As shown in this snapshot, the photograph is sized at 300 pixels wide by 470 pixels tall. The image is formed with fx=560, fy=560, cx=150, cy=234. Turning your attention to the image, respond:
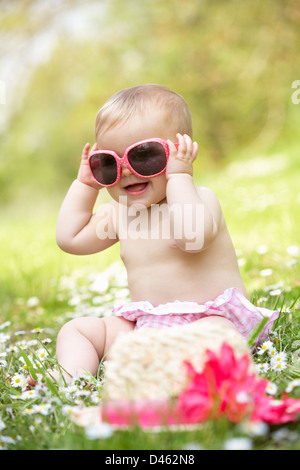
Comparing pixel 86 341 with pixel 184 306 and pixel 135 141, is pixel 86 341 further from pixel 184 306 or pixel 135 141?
pixel 135 141

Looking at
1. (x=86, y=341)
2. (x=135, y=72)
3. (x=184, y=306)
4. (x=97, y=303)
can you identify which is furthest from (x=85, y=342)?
(x=135, y=72)

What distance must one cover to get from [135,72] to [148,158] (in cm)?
1203

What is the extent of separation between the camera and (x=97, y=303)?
3.42 meters

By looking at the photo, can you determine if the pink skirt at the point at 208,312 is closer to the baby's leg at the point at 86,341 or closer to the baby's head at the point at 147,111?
the baby's leg at the point at 86,341

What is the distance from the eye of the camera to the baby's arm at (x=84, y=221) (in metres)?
2.44

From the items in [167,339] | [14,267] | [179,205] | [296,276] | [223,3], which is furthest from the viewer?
[223,3]

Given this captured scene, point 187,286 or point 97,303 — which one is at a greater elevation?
point 187,286

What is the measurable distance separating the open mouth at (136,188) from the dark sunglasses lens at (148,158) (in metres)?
0.09

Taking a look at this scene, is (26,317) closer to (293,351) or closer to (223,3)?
(293,351)

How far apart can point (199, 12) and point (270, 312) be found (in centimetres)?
1127

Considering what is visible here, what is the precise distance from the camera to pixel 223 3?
11.8 meters

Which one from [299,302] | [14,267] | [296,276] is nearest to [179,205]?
[299,302]

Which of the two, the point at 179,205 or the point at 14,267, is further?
the point at 14,267

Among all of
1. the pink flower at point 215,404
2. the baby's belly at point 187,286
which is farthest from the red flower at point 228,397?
the baby's belly at point 187,286
